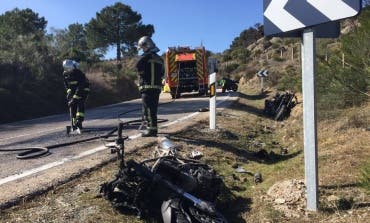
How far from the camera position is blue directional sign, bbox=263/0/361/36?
4305 millimetres

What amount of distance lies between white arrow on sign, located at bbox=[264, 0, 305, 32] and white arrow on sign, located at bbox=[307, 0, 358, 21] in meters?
0.24

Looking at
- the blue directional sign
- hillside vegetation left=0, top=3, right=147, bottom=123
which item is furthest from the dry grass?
hillside vegetation left=0, top=3, right=147, bottom=123

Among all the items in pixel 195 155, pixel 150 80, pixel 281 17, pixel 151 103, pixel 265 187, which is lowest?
pixel 265 187

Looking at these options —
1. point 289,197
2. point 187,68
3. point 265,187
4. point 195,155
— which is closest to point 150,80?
point 195,155

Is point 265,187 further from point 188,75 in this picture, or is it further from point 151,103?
point 188,75

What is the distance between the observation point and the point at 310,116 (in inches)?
181

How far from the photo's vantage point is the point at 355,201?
4664 mm

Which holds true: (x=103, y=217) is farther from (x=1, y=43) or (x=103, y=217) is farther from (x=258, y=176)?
(x=1, y=43)

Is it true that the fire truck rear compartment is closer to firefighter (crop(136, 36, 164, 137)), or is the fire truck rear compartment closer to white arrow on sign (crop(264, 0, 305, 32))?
firefighter (crop(136, 36, 164, 137))

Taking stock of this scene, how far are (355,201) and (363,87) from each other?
13.7 ft

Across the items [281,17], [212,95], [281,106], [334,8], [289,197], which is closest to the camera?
[334,8]

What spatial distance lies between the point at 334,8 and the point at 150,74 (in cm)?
501

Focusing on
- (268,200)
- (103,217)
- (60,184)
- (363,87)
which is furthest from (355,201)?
(363,87)

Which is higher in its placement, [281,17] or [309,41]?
[281,17]
